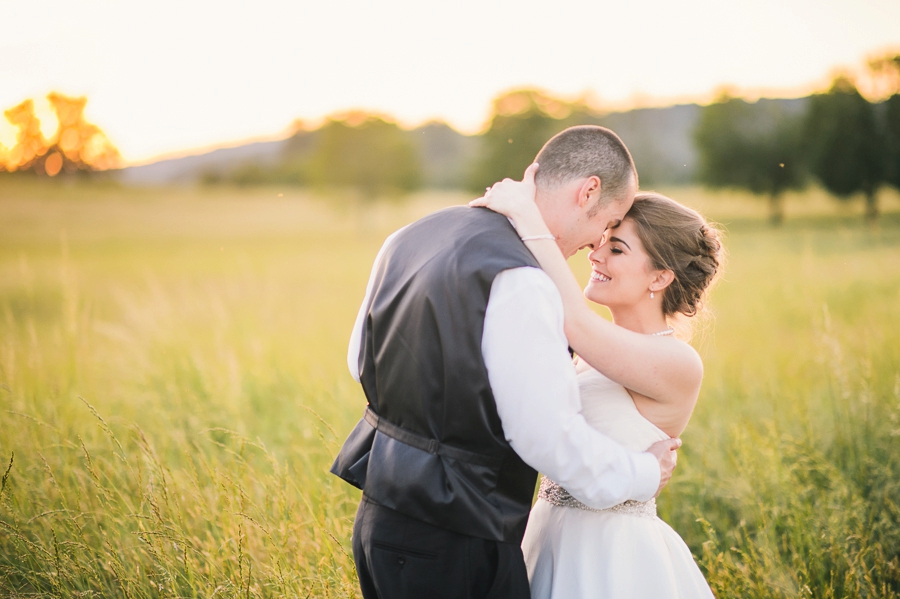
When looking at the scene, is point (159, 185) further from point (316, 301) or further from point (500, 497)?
point (500, 497)

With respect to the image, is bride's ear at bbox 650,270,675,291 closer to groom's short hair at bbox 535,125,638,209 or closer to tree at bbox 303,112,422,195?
groom's short hair at bbox 535,125,638,209

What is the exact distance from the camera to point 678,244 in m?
2.77

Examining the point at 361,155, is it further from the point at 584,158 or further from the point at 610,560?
the point at 610,560

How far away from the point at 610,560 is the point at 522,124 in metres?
31.7

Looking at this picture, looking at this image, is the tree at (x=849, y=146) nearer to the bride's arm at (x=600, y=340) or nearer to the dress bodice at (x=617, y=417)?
the bride's arm at (x=600, y=340)

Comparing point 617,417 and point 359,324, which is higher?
point 359,324

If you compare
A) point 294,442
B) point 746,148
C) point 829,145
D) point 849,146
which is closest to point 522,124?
point 746,148

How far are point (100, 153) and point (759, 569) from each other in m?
18.5

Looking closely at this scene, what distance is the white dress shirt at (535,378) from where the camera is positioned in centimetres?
188

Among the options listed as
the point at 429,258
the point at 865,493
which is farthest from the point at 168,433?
the point at 865,493

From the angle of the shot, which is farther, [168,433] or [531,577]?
[168,433]

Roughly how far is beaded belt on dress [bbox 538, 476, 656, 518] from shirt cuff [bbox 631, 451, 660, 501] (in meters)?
0.34

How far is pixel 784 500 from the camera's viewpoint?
403 cm

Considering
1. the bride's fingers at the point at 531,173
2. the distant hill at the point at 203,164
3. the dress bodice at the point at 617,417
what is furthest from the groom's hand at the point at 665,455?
the distant hill at the point at 203,164
